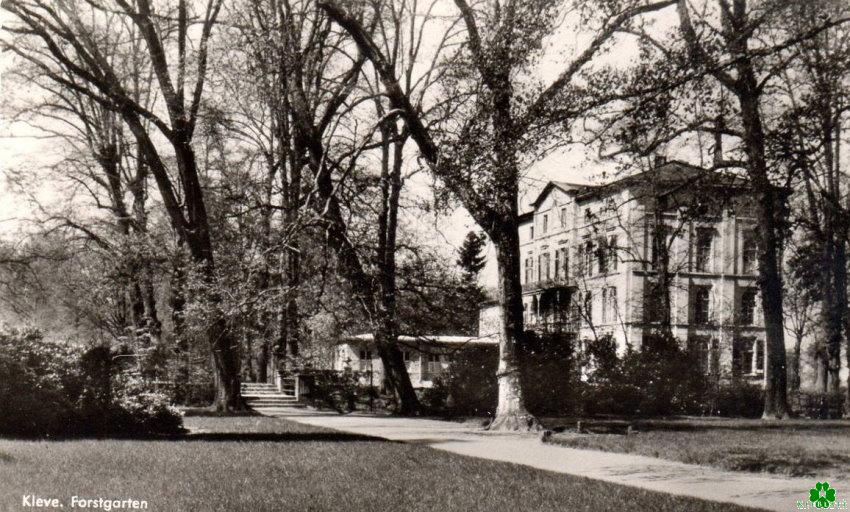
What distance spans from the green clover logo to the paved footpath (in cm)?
9

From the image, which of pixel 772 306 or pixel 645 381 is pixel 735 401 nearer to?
pixel 645 381

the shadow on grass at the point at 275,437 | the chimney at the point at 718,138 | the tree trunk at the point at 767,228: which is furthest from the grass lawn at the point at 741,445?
the chimney at the point at 718,138

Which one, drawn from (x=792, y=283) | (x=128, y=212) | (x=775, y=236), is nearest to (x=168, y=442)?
(x=775, y=236)

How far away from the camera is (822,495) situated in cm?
829

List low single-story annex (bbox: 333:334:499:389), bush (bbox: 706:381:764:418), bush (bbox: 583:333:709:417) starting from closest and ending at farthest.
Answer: low single-story annex (bbox: 333:334:499:389) < bush (bbox: 583:333:709:417) < bush (bbox: 706:381:764:418)

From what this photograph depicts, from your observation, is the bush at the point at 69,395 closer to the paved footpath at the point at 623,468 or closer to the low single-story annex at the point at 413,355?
the paved footpath at the point at 623,468

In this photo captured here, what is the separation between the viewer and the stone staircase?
28.9m

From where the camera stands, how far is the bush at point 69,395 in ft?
44.5

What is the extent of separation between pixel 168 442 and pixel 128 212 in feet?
Result: 69.7

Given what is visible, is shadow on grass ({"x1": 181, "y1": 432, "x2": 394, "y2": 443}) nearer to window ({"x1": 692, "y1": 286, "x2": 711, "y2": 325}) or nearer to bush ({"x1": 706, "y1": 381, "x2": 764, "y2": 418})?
bush ({"x1": 706, "y1": 381, "x2": 764, "y2": 418})

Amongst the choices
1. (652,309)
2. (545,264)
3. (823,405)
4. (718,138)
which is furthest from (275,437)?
(545,264)

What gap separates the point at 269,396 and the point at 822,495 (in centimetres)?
2459

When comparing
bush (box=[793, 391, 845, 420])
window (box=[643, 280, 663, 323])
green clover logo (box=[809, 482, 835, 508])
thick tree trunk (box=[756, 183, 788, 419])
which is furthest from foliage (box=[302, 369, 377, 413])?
green clover logo (box=[809, 482, 835, 508])

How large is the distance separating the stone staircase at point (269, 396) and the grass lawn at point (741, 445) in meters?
13.1
